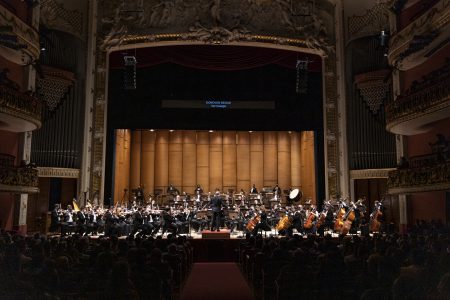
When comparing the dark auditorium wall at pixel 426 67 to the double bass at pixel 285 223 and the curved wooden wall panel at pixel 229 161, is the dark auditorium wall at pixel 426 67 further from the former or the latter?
the curved wooden wall panel at pixel 229 161

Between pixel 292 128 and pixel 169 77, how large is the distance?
5.87 m

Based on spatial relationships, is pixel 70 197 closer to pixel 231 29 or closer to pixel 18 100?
pixel 18 100

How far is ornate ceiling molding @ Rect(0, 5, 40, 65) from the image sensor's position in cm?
1346

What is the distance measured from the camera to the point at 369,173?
59.7 ft

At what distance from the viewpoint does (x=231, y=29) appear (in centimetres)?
1877

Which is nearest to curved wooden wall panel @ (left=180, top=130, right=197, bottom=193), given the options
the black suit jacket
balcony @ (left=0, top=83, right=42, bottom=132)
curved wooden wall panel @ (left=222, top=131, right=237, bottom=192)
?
curved wooden wall panel @ (left=222, top=131, right=237, bottom=192)

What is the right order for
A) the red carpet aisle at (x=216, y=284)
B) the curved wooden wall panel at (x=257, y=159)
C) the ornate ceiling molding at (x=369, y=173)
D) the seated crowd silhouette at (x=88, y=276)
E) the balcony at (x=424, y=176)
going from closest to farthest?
the seated crowd silhouette at (x=88, y=276), the red carpet aisle at (x=216, y=284), the balcony at (x=424, y=176), the ornate ceiling molding at (x=369, y=173), the curved wooden wall panel at (x=257, y=159)

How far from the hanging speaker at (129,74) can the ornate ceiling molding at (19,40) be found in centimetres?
344

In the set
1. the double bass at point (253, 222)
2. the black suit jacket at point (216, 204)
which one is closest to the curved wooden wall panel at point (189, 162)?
the black suit jacket at point (216, 204)

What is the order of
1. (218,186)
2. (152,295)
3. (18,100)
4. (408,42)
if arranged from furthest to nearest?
(218,186), (408,42), (18,100), (152,295)

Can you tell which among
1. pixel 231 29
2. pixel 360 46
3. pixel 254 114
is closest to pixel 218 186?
pixel 254 114

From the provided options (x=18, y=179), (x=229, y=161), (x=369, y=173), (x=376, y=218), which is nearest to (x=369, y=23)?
(x=369, y=173)

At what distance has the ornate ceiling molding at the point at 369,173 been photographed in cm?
1784

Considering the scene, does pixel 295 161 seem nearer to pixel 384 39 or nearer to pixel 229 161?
pixel 229 161
